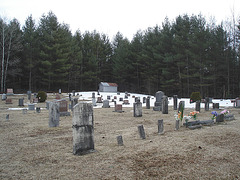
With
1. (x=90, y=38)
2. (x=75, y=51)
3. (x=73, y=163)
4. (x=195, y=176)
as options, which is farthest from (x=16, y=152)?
(x=90, y=38)

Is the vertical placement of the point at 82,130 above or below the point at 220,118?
above

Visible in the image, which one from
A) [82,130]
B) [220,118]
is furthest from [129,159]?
[220,118]

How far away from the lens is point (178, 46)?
117 feet

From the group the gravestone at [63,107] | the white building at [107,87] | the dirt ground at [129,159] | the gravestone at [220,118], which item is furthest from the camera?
the white building at [107,87]

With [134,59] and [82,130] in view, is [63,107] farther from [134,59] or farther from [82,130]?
[134,59]

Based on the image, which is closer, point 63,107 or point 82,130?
point 82,130

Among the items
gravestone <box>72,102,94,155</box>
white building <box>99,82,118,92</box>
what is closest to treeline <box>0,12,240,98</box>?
white building <box>99,82,118,92</box>

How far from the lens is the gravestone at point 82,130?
5.43 m

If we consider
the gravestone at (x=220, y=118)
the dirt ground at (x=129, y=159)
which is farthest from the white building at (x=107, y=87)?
the dirt ground at (x=129, y=159)

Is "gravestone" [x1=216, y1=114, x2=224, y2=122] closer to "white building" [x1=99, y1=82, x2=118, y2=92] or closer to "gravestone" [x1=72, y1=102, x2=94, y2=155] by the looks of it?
"gravestone" [x1=72, y1=102, x2=94, y2=155]

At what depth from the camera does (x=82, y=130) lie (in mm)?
5516

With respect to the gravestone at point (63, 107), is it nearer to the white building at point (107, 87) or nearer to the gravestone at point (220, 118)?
the gravestone at point (220, 118)

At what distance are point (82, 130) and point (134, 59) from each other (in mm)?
41948

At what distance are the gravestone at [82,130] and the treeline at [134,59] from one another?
28.2 m
